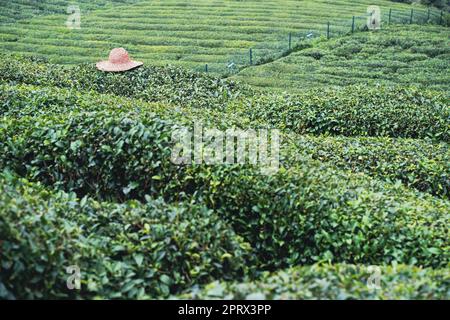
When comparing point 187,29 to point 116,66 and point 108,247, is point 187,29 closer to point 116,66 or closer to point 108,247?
point 116,66

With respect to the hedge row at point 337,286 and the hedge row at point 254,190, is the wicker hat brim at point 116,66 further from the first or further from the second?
the hedge row at point 337,286

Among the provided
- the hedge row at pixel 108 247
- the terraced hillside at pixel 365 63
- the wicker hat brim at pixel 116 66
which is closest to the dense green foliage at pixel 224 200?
the hedge row at pixel 108 247

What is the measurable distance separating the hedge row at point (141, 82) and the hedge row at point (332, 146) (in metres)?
4.69

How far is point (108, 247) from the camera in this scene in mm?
6578

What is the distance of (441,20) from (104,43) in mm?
16672

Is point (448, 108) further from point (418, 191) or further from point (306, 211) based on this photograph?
point (306, 211)

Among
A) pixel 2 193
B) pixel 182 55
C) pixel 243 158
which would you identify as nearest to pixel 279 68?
pixel 182 55

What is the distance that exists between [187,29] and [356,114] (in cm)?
1734

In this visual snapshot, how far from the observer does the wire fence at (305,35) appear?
2524 centimetres

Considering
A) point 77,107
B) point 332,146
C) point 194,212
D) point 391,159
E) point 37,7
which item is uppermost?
point 37,7

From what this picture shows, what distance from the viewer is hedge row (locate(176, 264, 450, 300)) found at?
221 inches

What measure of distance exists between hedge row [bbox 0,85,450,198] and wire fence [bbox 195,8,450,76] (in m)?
12.9

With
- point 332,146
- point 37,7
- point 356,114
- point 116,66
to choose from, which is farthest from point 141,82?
point 37,7
